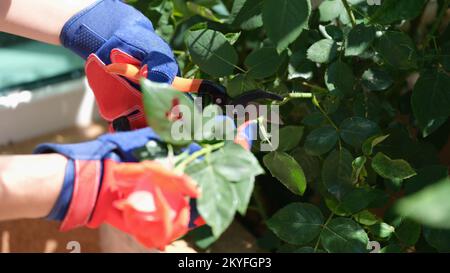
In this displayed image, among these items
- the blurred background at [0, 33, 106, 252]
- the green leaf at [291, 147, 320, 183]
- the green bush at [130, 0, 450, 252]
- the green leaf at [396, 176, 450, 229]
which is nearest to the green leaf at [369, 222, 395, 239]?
the green bush at [130, 0, 450, 252]

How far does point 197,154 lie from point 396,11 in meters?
0.29

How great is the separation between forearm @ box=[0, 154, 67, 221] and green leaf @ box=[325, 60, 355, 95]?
33 cm

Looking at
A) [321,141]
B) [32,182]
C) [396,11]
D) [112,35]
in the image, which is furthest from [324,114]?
[32,182]

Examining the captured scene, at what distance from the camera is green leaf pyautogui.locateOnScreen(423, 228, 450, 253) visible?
2.27ft

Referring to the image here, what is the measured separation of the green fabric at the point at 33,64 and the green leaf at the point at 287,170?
0.59m

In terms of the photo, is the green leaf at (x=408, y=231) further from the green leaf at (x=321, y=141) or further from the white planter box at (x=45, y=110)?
the white planter box at (x=45, y=110)

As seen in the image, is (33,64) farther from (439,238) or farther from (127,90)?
(439,238)

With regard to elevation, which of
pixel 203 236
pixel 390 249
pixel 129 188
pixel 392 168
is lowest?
pixel 203 236

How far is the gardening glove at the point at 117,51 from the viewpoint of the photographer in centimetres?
66

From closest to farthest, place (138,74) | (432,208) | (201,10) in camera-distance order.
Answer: (432,208) → (138,74) → (201,10)

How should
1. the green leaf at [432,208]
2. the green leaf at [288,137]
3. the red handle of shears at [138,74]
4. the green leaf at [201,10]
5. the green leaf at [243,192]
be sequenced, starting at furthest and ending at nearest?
the green leaf at [201,10] < the green leaf at [288,137] < the red handle of shears at [138,74] < the green leaf at [243,192] < the green leaf at [432,208]

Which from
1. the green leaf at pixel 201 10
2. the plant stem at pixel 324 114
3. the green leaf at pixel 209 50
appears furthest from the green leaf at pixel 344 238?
the green leaf at pixel 201 10

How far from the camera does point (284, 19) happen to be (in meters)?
0.58
